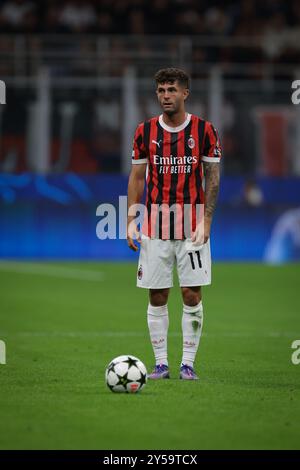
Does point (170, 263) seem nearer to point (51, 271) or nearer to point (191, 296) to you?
point (191, 296)

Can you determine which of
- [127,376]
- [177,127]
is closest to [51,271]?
[177,127]

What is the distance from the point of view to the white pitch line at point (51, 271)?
695 inches

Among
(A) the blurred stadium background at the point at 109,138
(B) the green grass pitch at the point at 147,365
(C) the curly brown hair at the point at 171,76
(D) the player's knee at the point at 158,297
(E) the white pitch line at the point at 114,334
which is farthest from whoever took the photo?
(A) the blurred stadium background at the point at 109,138

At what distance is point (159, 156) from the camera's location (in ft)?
26.3

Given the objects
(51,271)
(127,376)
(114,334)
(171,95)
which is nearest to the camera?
(127,376)

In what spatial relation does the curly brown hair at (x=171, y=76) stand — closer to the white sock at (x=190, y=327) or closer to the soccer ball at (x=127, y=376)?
the white sock at (x=190, y=327)

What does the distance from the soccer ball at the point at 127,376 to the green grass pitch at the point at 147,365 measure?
0.07 m

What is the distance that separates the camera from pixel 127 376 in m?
7.39

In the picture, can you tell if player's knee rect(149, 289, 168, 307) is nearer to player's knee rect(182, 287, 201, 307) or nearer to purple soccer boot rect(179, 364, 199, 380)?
player's knee rect(182, 287, 201, 307)

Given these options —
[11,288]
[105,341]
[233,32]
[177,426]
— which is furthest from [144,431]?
[233,32]

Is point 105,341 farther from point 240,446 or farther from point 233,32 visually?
point 233,32

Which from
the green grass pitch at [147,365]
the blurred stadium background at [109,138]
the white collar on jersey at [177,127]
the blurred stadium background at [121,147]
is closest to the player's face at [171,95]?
the white collar on jersey at [177,127]

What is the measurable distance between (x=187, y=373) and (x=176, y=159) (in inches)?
62.3

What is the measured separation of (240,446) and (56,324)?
6.34 metres
